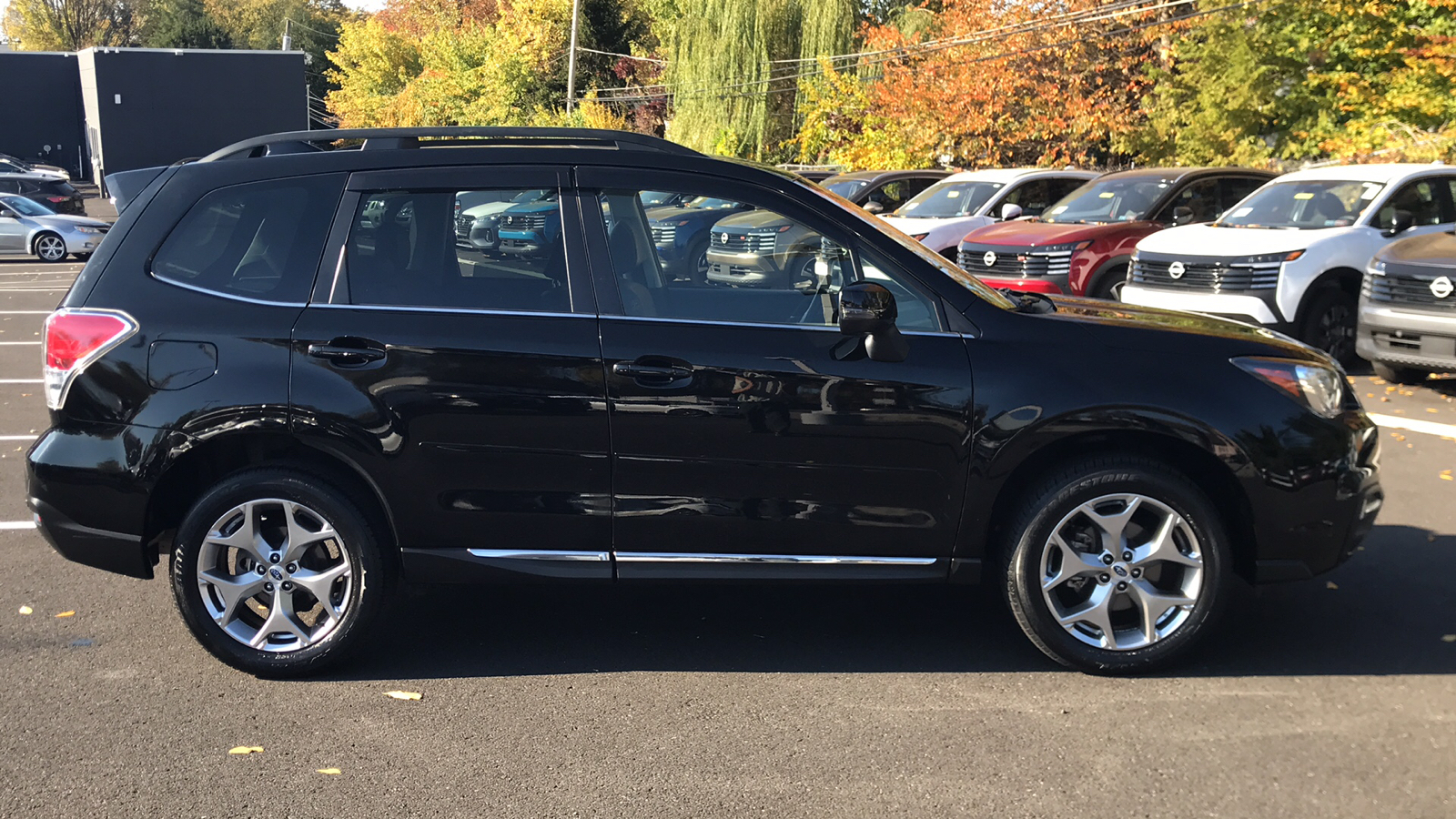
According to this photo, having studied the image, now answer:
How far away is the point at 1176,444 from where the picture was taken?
174 inches

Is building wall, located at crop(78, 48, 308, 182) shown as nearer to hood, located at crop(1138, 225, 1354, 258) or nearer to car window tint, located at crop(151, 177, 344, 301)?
hood, located at crop(1138, 225, 1354, 258)

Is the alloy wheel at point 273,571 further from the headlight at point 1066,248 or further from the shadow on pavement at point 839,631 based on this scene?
the headlight at point 1066,248

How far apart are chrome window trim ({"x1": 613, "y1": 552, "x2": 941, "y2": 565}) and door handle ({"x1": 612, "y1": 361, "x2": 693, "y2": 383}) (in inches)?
24.5

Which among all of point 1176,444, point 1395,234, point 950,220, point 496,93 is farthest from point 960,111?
point 496,93

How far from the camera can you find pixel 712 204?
451 centimetres

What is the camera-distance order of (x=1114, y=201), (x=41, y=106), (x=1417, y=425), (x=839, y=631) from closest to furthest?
(x=839, y=631), (x=1417, y=425), (x=1114, y=201), (x=41, y=106)

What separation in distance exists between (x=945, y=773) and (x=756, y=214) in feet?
6.57

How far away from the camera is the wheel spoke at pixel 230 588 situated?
4.36m

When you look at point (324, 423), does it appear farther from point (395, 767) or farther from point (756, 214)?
point (756, 214)

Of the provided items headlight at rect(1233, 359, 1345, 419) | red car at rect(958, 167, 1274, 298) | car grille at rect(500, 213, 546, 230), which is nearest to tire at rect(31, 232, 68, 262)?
red car at rect(958, 167, 1274, 298)

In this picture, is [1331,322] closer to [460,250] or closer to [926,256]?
[926,256]

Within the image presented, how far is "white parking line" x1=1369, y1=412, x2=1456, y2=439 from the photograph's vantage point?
8461 mm

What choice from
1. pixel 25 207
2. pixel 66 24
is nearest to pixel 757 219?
pixel 25 207

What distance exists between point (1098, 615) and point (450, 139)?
9.59 ft
